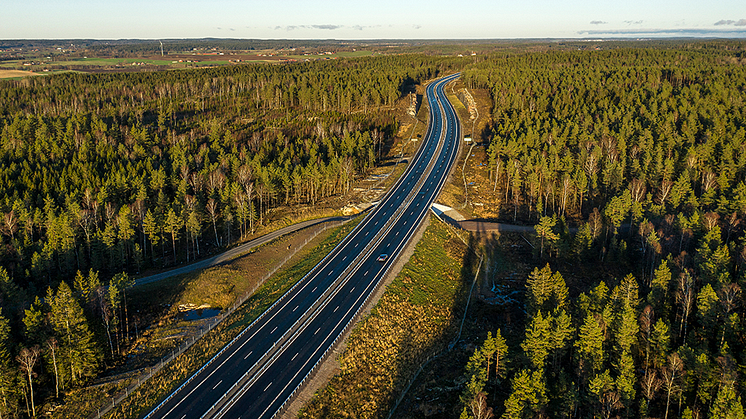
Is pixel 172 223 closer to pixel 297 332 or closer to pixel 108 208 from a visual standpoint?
pixel 108 208

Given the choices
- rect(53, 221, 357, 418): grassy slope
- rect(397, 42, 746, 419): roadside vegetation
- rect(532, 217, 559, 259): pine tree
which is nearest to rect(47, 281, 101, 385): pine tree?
rect(53, 221, 357, 418): grassy slope

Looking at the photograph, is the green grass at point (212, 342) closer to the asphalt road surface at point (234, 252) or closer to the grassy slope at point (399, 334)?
the asphalt road surface at point (234, 252)

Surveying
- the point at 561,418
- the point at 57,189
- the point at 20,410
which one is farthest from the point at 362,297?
the point at 57,189

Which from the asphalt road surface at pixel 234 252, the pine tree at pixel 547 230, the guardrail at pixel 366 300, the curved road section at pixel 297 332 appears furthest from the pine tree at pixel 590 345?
the asphalt road surface at pixel 234 252

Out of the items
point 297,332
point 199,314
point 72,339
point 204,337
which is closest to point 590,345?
point 297,332

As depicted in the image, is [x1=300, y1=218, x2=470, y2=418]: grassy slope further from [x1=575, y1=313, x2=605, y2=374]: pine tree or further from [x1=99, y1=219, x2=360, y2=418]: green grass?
[x1=575, y1=313, x2=605, y2=374]: pine tree

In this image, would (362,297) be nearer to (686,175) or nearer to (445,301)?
(445,301)
